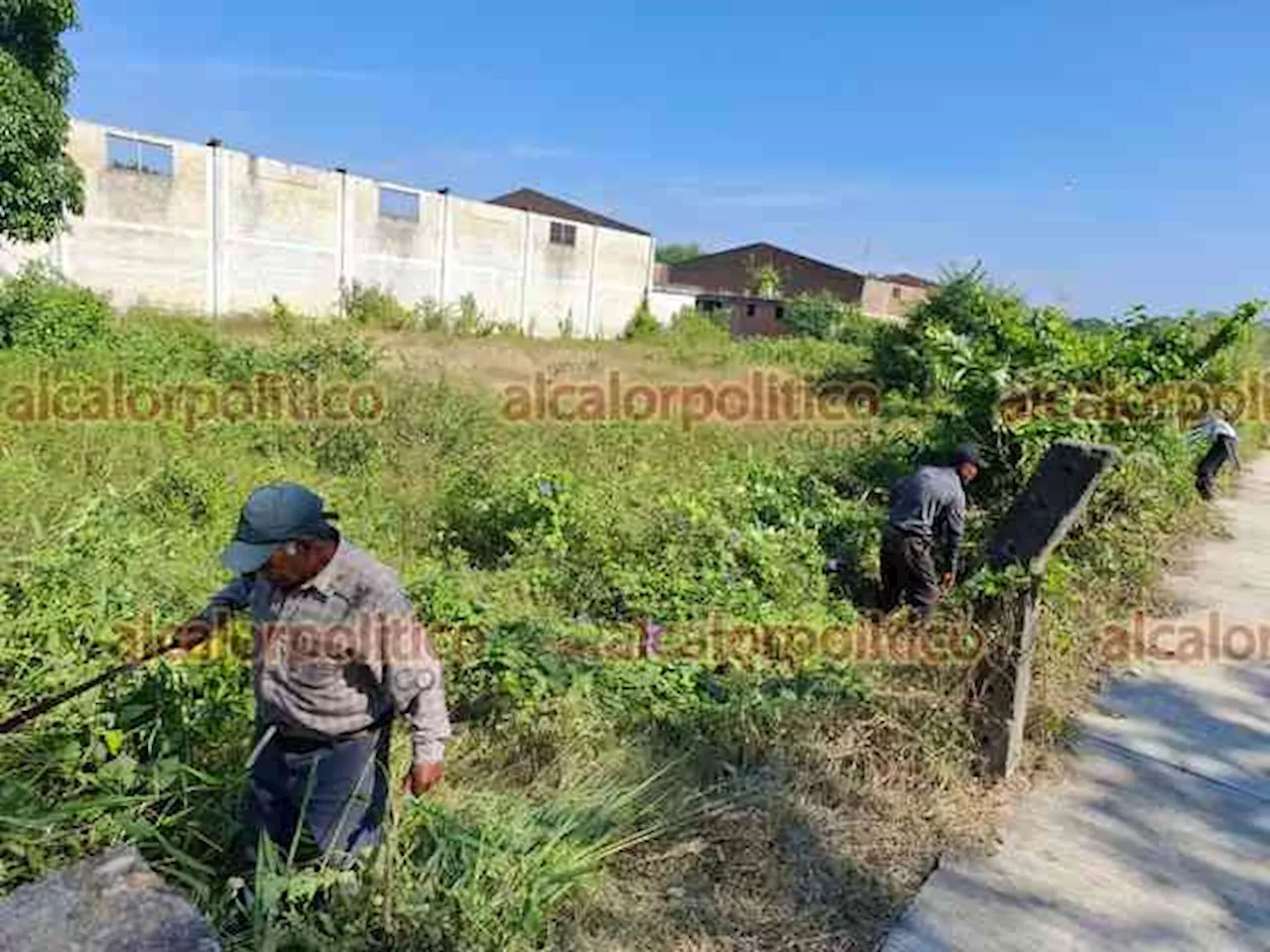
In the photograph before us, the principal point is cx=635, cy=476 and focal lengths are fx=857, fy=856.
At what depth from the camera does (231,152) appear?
19859mm

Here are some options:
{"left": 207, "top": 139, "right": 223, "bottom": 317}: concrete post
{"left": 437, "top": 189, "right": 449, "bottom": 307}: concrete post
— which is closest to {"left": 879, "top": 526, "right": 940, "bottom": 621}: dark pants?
{"left": 207, "top": 139, "right": 223, "bottom": 317}: concrete post

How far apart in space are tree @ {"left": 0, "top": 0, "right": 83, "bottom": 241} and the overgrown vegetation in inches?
102

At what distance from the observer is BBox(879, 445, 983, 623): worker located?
18.2 feet

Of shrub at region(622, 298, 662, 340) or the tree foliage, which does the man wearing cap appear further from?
shrub at region(622, 298, 662, 340)

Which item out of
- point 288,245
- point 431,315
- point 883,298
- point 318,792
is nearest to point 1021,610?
point 318,792

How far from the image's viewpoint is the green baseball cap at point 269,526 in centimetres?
232

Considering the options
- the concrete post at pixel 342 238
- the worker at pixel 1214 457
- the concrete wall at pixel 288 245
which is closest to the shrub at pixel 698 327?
the concrete wall at pixel 288 245

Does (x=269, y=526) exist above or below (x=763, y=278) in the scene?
below

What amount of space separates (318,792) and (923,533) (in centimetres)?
412

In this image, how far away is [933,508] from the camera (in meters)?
5.55

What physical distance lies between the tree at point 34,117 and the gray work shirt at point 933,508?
10787 mm

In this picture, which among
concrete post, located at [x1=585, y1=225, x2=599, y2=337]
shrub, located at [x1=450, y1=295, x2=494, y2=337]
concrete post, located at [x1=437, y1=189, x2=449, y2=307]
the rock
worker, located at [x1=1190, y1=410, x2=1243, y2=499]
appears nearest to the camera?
the rock

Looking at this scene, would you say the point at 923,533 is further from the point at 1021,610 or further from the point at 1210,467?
the point at 1210,467

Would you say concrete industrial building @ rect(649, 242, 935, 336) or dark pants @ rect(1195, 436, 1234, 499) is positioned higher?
concrete industrial building @ rect(649, 242, 935, 336)
